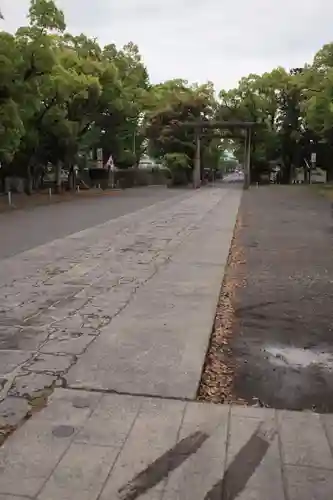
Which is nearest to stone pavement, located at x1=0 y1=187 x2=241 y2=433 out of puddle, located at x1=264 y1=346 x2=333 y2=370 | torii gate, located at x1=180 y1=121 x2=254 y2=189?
puddle, located at x1=264 y1=346 x2=333 y2=370

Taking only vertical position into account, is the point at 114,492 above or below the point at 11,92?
below

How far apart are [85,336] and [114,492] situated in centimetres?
269

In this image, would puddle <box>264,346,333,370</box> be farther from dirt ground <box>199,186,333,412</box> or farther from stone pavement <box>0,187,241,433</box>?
stone pavement <box>0,187,241,433</box>

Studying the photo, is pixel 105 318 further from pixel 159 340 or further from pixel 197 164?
pixel 197 164

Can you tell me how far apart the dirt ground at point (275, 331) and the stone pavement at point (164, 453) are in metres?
0.44

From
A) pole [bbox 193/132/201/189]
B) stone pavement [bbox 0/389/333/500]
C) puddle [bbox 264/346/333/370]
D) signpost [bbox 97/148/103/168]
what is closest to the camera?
stone pavement [bbox 0/389/333/500]

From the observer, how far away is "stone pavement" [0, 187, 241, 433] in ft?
13.8

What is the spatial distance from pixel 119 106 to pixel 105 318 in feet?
99.9

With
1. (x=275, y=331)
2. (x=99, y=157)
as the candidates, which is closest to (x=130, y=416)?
(x=275, y=331)

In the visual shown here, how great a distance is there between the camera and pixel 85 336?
534 centimetres

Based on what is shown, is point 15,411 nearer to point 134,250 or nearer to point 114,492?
point 114,492

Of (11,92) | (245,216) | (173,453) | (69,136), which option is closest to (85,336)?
(173,453)

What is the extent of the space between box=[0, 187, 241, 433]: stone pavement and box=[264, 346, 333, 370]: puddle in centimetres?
68

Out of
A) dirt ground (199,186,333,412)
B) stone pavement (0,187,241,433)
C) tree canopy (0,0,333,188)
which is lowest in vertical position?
dirt ground (199,186,333,412)
